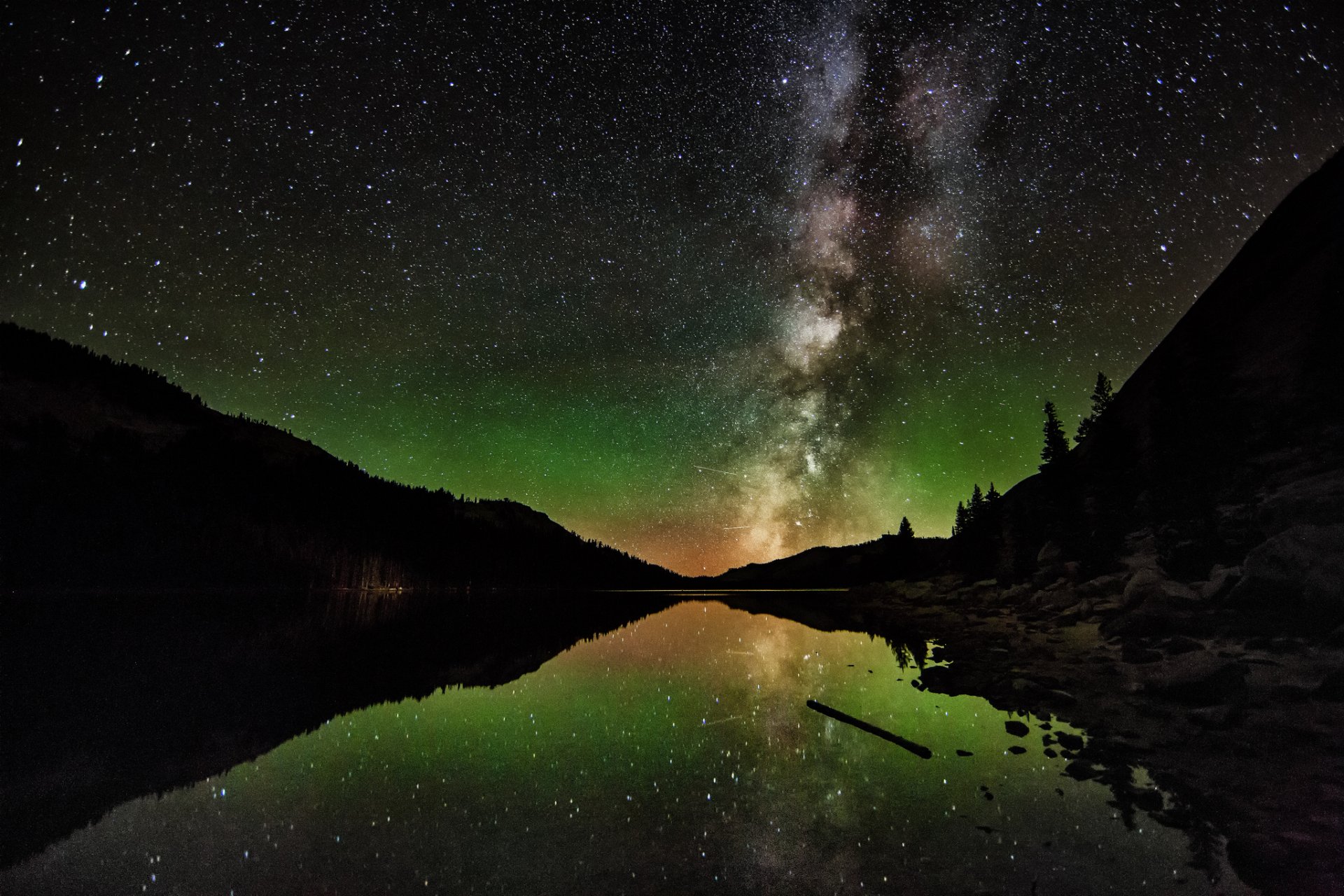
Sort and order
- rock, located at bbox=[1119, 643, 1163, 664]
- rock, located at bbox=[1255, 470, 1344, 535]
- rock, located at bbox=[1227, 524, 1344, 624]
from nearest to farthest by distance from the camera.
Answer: rock, located at bbox=[1227, 524, 1344, 624], rock, located at bbox=[1119, 643, 1163, 664], rock, located at bbox=[1255, 470, 1344, 535]

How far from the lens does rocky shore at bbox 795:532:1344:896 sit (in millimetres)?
8305

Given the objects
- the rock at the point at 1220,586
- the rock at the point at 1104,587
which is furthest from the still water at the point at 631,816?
the rock at the point at 1104,587

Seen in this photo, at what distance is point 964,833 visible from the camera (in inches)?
335

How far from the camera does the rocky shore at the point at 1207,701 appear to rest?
830 centimetres

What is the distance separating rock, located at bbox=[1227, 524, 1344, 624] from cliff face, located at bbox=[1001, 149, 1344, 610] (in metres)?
0.36

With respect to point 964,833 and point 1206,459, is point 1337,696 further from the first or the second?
point 1206,459

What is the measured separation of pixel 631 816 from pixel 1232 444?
43.4 m

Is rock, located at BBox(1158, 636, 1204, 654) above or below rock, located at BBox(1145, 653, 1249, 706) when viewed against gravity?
above

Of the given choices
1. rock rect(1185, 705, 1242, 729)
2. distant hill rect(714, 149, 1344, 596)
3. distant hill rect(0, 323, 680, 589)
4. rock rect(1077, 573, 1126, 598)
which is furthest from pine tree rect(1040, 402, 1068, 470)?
distant hill rect(0, 323, 680, 589)

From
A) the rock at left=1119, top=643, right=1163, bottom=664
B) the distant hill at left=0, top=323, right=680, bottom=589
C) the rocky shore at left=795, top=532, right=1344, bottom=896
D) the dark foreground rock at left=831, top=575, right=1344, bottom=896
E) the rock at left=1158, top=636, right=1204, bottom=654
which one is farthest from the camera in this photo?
the distant hill at left=0, top=323, right=680, bottom=589

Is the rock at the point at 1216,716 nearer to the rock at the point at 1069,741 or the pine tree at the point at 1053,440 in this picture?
the rock at the point at 1069,741

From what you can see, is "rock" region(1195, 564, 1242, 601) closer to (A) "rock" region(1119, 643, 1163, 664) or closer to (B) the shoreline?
(B) the shoreline

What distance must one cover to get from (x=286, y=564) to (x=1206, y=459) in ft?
564

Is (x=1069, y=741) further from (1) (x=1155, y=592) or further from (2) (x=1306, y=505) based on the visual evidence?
(2) (x=1306, y=505)
